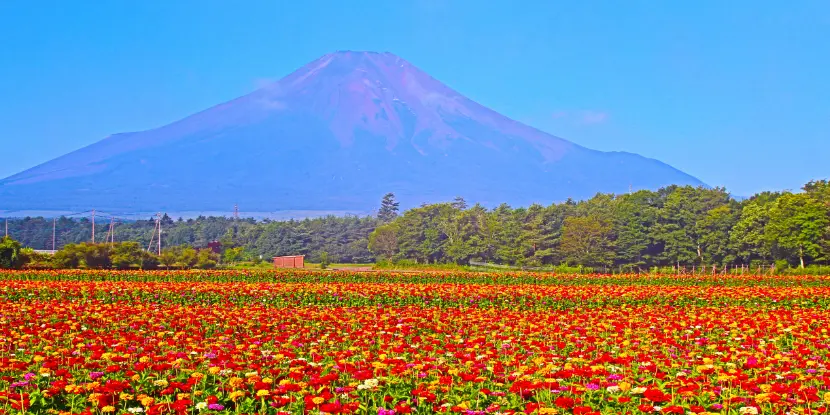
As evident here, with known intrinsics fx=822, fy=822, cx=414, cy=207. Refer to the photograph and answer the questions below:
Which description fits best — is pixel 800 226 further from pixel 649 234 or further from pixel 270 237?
pixel 270 237

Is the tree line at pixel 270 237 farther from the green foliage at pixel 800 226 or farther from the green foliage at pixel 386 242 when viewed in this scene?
the green foliage at pixel 800 226

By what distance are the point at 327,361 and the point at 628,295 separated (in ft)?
51.7

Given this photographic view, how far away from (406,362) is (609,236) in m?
61.9

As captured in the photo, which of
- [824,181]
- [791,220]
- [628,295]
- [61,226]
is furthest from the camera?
[61,226]

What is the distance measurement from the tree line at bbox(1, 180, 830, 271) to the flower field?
135 feet

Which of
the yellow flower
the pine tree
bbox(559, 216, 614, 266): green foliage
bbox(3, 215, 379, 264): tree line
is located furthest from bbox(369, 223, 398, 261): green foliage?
the yellow flower

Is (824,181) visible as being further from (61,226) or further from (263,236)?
(61,226)

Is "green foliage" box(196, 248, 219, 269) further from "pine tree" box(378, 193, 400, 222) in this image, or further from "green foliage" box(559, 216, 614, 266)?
"pine tree" box(378, 193, 400, 222)

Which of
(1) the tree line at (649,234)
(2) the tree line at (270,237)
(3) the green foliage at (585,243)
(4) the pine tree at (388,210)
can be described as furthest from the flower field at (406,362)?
(4) the pine tree at (388,210)

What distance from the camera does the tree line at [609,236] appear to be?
56594 millimetres

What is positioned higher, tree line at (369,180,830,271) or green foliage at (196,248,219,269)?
tree line at (369,180,830,271)

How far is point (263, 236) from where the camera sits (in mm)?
97312

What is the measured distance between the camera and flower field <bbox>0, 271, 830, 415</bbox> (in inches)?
304

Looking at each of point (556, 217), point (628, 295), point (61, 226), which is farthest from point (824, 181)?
point (61, 226)
